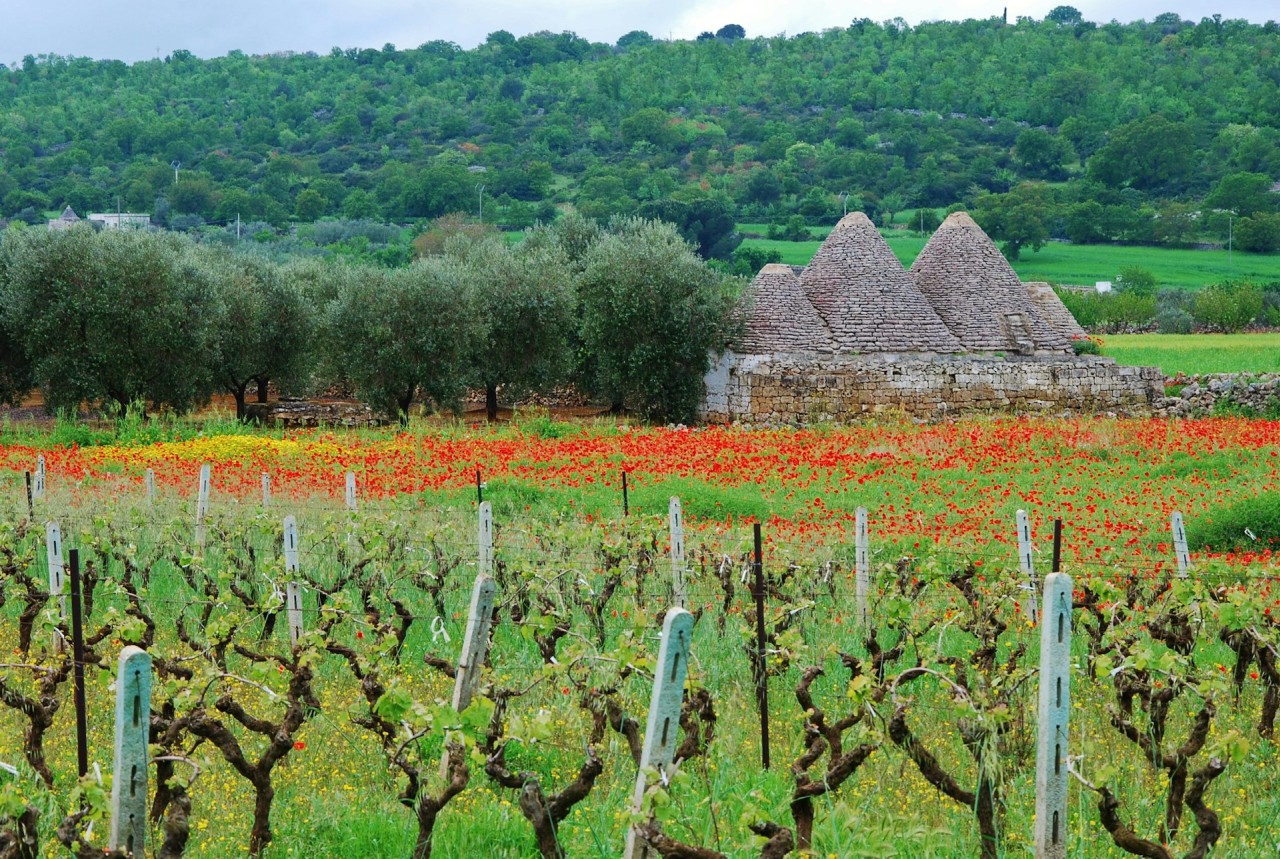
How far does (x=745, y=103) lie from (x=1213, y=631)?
128278 millimetres

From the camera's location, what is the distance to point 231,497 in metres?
18.0

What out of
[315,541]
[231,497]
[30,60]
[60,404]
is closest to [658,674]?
[315,541]

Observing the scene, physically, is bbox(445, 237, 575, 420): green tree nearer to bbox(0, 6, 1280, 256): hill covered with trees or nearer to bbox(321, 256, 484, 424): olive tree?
bbox(321, 256, 484, 424): olive tree

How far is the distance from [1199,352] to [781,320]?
2251 cm

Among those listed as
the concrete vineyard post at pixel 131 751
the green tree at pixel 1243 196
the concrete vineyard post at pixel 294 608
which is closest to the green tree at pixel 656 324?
the concrete vineyard post at pixel 294 608

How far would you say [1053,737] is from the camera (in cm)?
537

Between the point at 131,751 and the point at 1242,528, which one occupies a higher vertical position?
the point at 131,751

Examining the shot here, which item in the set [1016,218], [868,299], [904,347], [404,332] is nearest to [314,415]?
[404,332]

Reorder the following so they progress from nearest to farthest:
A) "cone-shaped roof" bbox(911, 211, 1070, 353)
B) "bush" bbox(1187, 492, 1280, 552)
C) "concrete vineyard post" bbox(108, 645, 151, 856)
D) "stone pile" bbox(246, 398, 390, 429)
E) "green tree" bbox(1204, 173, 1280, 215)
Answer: "concrete vineyard post" bbox(108, 645, 151, 856)
"bush" bbox(1187, 492, 1280, 552)
"stone pile" bbox(246, 398, 390, 429)
"cone-shaped roof" bbox(911, 211, 1070, 353)
"green tree" bbox(1204, 173, 1280, 215)

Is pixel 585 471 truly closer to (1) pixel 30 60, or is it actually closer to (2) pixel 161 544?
(2) pixel 161 544

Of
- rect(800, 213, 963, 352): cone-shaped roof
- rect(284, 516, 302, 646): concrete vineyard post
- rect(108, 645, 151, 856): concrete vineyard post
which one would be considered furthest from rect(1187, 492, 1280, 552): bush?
rect(800, 213, 963, 352): cone-shaped roof

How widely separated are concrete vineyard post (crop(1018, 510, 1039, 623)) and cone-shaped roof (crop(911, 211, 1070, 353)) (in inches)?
873

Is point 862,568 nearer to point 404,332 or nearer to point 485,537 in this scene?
point 485,537

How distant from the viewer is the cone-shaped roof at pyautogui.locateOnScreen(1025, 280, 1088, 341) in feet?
114
